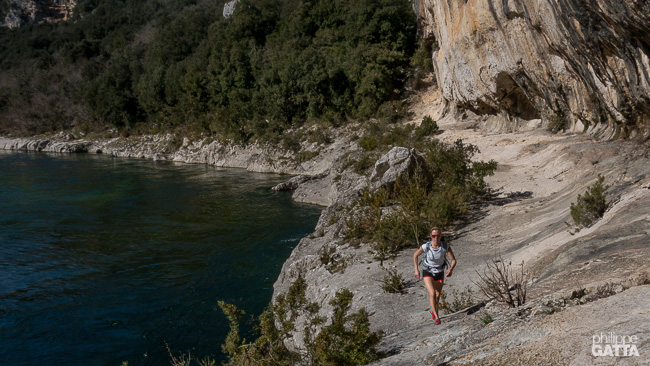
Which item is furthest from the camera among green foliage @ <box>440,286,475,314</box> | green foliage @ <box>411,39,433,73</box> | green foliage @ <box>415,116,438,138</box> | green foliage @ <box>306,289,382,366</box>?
green foliage @ <box>411,39,433,73</box>

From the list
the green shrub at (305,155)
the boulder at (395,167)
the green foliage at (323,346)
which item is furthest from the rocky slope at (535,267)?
the green shrub at (305,155)

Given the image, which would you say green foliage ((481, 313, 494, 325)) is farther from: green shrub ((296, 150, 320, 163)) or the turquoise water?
green shrub ((296, 150, 320, 163))

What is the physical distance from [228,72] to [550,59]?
107 feet

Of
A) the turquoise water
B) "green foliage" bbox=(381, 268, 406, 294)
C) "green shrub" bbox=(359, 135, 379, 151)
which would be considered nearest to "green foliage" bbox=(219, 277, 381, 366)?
"green foliage" bbox=(381, 268, 406, 294)

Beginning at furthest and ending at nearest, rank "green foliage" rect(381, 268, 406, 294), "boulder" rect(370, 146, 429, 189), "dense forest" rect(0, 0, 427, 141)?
"dense forest" rect(0, 0, 427, 141) < "boulder" rect(370, 146, 429, 189) < "green foliage" rect(381, 268, 406, 294)

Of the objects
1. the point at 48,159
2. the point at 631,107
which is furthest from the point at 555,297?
the point at 48,159

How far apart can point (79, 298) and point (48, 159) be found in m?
35.2

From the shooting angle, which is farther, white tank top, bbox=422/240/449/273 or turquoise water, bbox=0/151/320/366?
turquoise water, bbox=0/151/320/366

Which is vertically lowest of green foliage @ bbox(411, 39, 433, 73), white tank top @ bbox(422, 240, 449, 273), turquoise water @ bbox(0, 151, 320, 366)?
turquoise water @ bbox(0, 151, 320, 366)

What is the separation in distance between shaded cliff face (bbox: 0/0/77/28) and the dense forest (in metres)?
22.3

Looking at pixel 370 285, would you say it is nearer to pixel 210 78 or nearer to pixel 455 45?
pixel 455 45

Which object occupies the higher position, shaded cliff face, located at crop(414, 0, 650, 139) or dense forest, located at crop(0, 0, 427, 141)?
dense forest, located at crop(0, 0, 427, 141)

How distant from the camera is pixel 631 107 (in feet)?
42.8

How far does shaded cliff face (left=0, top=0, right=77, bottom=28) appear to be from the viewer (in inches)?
3752
